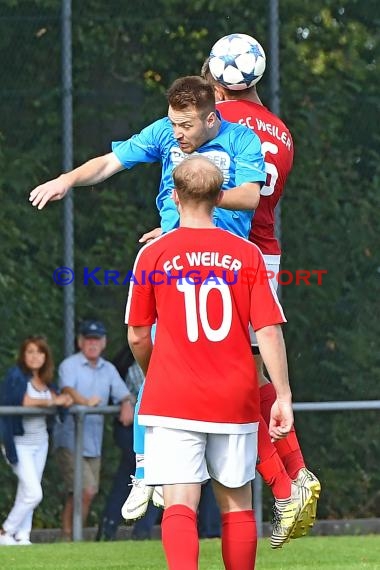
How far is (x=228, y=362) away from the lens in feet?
19.1

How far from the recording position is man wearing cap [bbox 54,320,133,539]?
11875 mm

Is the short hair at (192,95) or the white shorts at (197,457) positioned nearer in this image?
the white shorts at (197,457)

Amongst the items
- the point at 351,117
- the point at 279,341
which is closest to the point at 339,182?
the point at 351,117

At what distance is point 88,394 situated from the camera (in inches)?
470

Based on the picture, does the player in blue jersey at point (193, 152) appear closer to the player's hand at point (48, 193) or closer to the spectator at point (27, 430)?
the player's hand at point (48, 193)

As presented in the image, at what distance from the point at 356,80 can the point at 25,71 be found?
9.22ft

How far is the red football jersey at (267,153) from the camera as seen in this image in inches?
279

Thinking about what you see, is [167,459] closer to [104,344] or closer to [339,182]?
[104,344]

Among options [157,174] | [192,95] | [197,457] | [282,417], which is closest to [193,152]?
[192,95]

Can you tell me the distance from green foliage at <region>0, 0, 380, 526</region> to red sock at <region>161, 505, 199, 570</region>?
6.45 m

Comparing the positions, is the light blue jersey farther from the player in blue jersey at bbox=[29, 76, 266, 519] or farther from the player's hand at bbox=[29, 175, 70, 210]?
the player's hand at bbox=[29, 175, 70, 210]

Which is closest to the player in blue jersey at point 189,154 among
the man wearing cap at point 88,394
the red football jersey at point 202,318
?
the red football jersey at point 202,318

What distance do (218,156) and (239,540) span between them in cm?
171

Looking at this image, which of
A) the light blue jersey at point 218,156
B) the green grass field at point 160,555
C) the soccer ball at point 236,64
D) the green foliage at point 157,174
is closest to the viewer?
the light blue jersey at point 218,156
